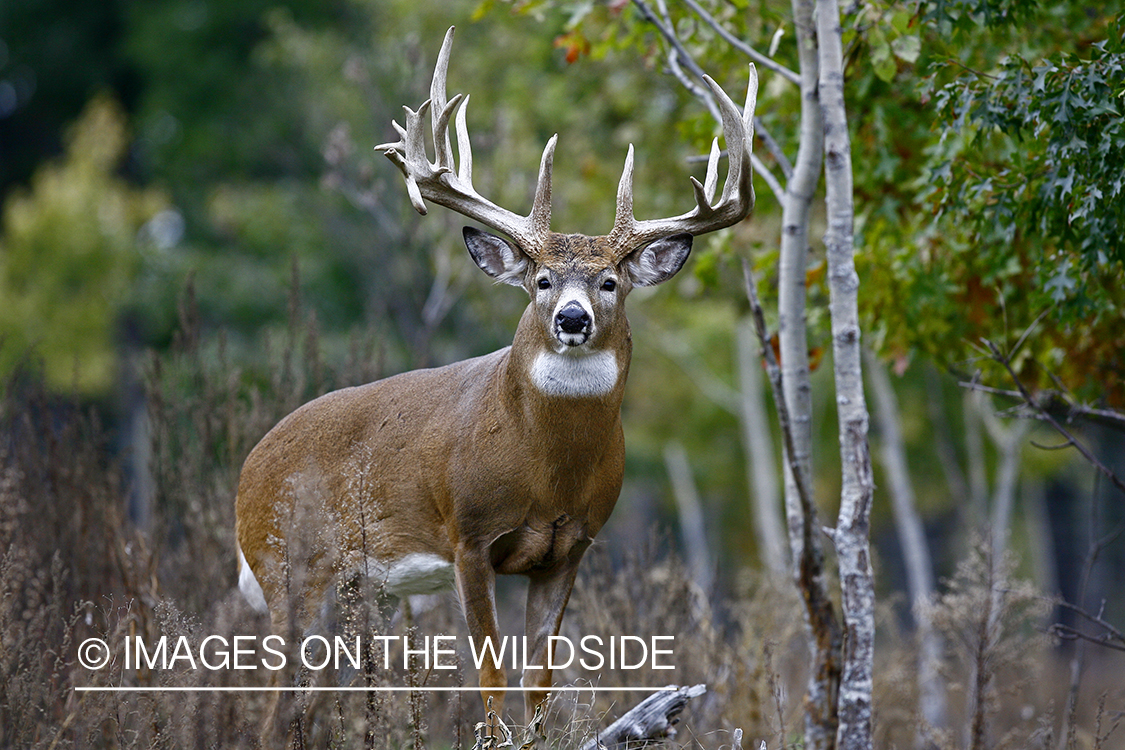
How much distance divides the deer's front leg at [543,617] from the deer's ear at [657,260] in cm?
117

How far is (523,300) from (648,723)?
Answer: 32.4ft

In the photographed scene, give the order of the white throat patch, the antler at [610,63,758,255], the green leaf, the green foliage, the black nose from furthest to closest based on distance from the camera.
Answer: the green foliage, the green leaf, the antler at [610,63,758,255], the white throat patch, the black nose

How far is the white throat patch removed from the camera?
4.40 meters

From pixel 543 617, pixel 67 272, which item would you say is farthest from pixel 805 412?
pixel 67 272

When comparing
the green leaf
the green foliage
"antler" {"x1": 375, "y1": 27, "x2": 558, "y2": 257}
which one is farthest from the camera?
the green foliage

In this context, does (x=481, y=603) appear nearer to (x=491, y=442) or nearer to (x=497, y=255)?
(x=491, y=442)

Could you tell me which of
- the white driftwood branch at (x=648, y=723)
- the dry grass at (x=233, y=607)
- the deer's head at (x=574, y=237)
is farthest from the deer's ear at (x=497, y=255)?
the white driftwood branch at (x=648, y=723)

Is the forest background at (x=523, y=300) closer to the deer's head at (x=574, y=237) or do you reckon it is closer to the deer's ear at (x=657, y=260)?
the deer's head at (x=574, y=237)

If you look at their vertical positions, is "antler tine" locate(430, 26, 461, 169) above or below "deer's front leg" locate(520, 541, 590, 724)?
above

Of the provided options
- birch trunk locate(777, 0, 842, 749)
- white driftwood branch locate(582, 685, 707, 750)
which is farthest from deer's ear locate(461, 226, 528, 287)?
white driftwood branch locate(582, 685, 707, 750)

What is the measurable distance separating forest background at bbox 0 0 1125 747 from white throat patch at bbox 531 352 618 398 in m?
1.52

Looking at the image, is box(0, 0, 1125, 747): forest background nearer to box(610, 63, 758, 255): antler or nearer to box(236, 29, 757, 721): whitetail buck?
box(236, 29, 757, 721): whitetail buck

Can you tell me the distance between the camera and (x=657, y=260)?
4801 millimetres

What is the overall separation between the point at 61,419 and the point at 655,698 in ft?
15.8
